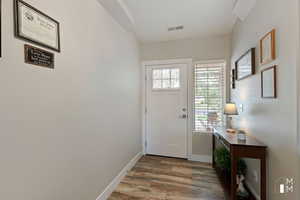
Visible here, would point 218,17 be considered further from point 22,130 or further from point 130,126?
point 22,130

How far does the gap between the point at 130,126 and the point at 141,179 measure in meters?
0.92

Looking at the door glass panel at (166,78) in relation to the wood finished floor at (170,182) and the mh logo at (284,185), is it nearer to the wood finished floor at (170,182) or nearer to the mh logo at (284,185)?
the wood finished floor at (170,182)

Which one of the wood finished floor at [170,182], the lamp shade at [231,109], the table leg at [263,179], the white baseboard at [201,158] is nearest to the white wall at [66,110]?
the wood finished floor at [170,182]

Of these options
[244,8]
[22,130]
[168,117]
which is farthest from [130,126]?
[244,8]

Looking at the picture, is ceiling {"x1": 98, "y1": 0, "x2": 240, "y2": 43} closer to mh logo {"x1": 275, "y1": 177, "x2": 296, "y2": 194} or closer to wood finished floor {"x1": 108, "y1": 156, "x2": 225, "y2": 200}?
mh logo {"x1": 275, "y1": 177, "x2": 296, "y2": 194}

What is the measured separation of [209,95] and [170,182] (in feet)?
5.92

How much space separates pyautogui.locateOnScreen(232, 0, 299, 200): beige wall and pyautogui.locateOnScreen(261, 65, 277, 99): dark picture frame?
0.05 m

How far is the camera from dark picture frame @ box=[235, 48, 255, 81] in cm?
201

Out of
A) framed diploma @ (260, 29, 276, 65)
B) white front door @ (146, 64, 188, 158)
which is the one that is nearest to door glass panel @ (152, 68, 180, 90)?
white front door @ (146, 64, 188, 158)

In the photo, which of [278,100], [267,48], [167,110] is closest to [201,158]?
[167,110]

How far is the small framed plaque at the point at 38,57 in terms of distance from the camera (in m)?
1.11

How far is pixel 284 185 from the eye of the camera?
1.40 m

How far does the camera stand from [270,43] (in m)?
1.58

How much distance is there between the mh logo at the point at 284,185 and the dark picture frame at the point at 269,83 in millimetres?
739
